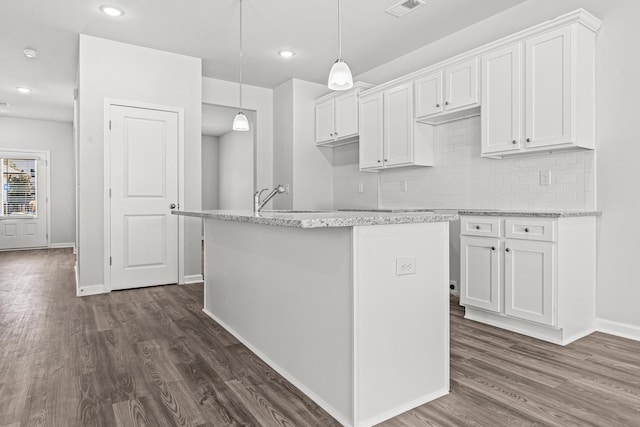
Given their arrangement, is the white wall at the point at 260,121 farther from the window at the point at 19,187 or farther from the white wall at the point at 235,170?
the window at the point at 19,187

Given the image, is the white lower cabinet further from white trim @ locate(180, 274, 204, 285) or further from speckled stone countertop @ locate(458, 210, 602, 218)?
white trim @ locate(180, 274, 204, 285)

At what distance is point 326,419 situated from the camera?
5.85 ft

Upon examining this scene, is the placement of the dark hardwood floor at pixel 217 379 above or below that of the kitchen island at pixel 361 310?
below

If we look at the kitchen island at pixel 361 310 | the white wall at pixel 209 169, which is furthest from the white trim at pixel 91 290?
the white wall at pixel 209 169

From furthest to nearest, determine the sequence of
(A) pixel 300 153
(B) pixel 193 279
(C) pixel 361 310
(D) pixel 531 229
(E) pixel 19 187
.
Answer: (E) pixel 19 187
(A) pixel 300 153
(B) pixel 193 279
(D) pixel 531 229
(C) pixel 361 310

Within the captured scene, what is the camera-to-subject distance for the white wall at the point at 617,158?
→ 288cm

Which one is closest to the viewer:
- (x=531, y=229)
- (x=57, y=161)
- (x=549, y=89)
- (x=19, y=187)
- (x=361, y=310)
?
(x=361, y=310)

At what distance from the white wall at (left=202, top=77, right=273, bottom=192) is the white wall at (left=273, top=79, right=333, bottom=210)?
0.39ft

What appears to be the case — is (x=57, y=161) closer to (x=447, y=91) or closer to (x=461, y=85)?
(x=447, y=91)

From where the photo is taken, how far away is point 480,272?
3.22 m

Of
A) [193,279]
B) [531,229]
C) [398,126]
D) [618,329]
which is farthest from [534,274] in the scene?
[193,279]

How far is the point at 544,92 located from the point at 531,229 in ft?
3.50

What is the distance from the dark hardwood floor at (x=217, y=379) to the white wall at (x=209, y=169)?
23.5 ft

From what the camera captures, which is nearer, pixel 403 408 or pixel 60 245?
pixel 403 408
